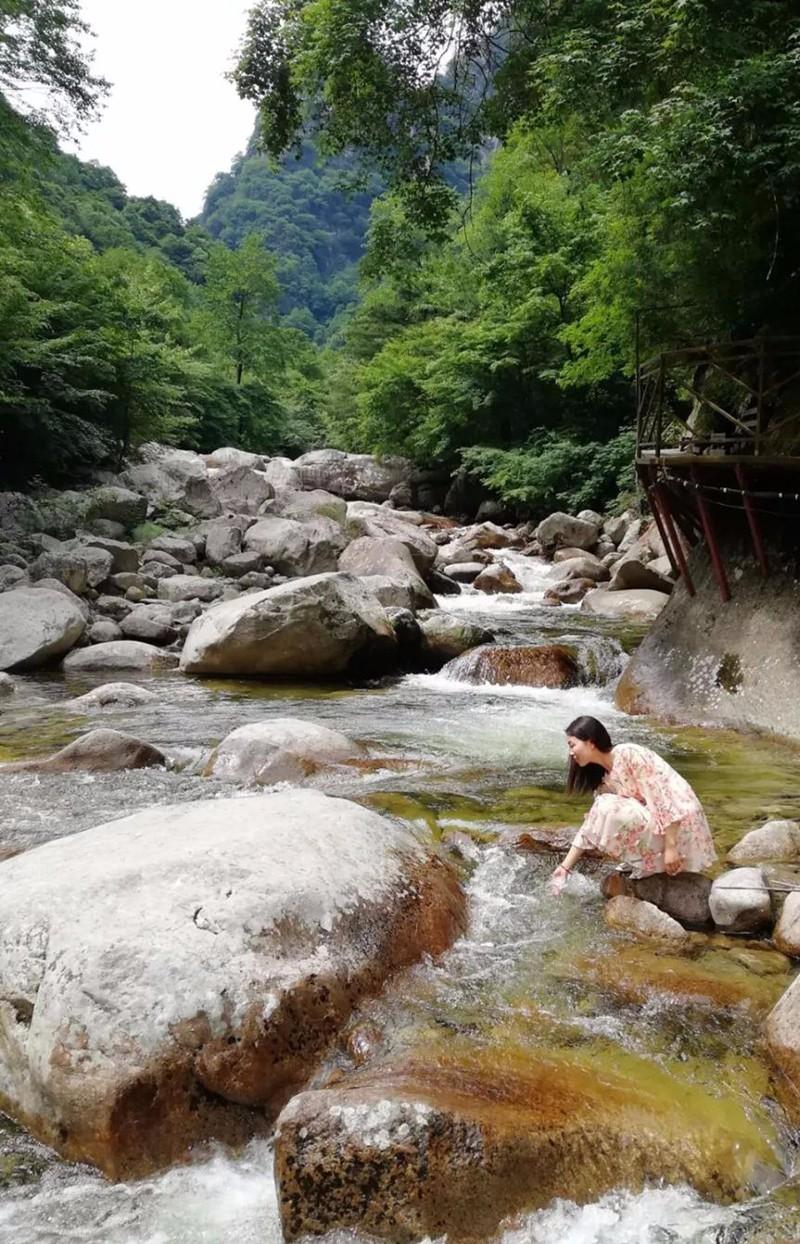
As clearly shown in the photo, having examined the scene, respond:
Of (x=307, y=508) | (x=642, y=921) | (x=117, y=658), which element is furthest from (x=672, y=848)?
(x=307, y=508)

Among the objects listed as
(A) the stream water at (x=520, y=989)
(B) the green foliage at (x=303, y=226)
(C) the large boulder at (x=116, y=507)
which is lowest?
(A) the stream water at (x=520, y=989)

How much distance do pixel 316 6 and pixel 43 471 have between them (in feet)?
42.9

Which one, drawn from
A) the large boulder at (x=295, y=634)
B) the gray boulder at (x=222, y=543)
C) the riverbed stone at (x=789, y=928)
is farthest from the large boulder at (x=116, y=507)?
the riverbed stone at (x=789, y=928)

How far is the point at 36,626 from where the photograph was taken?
12953mm

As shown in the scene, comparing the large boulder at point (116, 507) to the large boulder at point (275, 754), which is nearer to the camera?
the large boulder at point (275, 754)

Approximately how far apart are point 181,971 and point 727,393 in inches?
447

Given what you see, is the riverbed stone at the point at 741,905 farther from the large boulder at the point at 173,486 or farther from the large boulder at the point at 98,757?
the large boulder at the point at 173,486

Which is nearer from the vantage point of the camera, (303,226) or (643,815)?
(643,815)

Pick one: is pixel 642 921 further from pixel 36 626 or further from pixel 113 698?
pixel 36 626

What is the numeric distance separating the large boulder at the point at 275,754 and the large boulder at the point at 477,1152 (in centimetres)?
454

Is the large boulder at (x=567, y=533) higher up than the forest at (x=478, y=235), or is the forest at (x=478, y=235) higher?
the forest at (x=478, y=235)

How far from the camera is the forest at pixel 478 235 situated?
9383 millimetres

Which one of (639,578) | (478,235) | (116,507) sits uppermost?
(478,235)

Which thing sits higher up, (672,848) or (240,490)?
(240,490)
